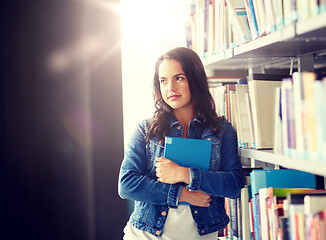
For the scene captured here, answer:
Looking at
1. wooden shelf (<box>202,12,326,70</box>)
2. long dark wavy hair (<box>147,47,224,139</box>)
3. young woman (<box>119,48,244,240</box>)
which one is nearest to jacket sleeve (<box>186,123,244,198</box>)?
young woman (<box>119,48,244,240</box>)

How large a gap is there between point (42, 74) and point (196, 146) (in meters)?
1.37

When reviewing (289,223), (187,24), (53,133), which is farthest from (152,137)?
(53,133)

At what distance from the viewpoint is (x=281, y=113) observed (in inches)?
43.8

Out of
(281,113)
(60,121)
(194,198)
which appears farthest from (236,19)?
(60,121)

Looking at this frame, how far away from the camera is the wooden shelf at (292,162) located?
2.94 feet

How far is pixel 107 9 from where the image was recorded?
2348 millimetres

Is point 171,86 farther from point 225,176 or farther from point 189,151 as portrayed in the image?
point 225,176

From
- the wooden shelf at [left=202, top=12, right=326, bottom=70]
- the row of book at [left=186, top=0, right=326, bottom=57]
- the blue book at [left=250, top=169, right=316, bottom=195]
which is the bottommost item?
the blue book at [left=250, top=169, right=316, bottom=195]

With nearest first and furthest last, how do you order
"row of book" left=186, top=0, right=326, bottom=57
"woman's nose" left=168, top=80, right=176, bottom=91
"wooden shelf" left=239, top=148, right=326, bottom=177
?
1. "wooden shelf" left=239, top=148, right=326, bottom=177
2. "row of book" left=186, top=0, right=326, bottom=57
3. "woman's nose" left=168, top=80, right=176, bottom=91

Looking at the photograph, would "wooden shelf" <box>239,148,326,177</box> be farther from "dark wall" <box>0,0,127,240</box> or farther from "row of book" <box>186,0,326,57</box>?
"dark wall" <box>0,0,127,240</box>

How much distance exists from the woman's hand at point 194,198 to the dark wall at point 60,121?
110cm

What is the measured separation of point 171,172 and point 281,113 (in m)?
0.49

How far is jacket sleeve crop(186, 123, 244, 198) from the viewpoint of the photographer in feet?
4.32

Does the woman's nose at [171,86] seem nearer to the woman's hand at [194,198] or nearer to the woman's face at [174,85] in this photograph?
the woman's face at [174,85]
